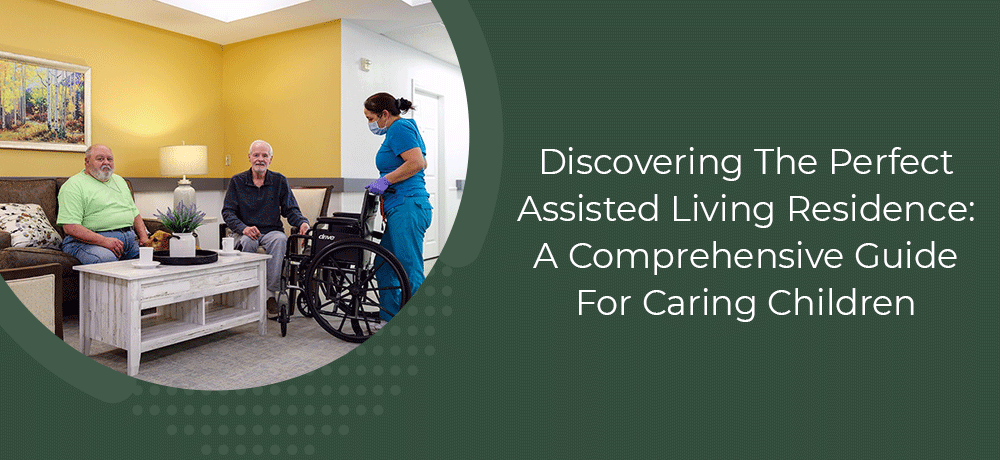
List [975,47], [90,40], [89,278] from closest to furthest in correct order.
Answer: [975,47] < [89,278] < [90,40]

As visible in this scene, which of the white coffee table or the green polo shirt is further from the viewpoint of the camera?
the green polo shirt

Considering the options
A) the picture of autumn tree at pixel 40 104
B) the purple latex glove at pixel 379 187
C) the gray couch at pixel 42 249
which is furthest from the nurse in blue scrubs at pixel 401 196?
the picture of autumn tree at pixel 40 104

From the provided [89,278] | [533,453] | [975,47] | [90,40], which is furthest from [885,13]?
[90,40]

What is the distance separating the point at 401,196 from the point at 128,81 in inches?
134

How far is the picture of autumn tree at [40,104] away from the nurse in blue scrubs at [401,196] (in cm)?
298

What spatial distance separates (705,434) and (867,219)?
38cm

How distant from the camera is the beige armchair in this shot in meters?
2.45

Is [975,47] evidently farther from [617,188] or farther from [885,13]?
[617,188]

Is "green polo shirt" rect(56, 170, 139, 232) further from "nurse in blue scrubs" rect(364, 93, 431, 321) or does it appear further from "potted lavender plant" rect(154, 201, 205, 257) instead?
"nurse in blue scrubs" rect(364, 93, 431, 321)

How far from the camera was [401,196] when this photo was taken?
115 inches

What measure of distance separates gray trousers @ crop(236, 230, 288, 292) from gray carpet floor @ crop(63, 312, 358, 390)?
29cm

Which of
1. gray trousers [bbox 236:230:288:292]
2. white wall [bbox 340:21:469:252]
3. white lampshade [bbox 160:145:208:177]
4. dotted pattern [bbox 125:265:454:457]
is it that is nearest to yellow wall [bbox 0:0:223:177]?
white lampshade [bbox 160:145:208:177]

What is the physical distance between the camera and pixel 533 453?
89 cm

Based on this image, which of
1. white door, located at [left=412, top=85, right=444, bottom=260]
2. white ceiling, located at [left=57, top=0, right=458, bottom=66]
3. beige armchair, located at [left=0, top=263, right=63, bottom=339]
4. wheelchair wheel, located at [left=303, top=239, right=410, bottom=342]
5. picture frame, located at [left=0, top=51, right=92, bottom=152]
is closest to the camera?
beige armchair, located at [left=0, top=263, right=63, bottom=339]
